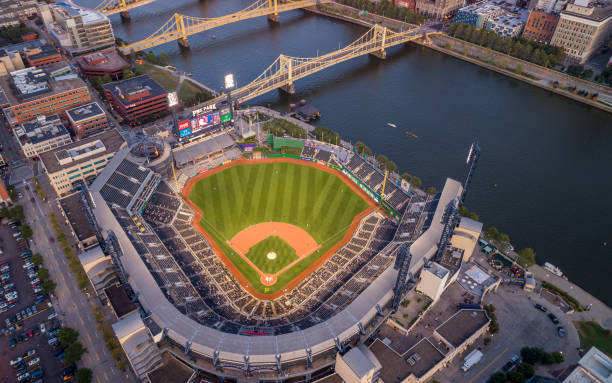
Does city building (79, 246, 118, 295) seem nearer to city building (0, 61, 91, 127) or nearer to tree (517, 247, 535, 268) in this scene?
city building (0, 61, 91, 127)

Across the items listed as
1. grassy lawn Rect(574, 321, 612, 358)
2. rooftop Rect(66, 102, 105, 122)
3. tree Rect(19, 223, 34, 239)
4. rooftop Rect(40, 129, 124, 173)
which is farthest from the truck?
rooftop Rect(66, 102, 105, 122)

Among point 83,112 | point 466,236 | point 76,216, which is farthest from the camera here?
point 83,112

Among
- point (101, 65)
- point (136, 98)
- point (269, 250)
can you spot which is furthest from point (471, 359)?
point (101, 65)

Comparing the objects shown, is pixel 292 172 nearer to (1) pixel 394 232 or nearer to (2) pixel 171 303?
(1) pixel 394 232

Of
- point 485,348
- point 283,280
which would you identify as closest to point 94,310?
point 283,280

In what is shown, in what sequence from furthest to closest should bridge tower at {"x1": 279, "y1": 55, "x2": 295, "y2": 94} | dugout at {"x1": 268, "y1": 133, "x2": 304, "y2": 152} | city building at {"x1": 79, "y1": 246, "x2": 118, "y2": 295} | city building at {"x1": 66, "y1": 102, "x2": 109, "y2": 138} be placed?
bridge tower at {"x1": 279, "y1": 55, "x2": 295, "y2": 94} → city building at {"x1": 66, "y1": 102, "x2": 109, "y2": 138} → dugout at {"x1": 268, "y1": 133, "x2": 304, "y2": 152} → city building at {"x1": 79, "y1": 246, "x2": 118, "y2": 295}

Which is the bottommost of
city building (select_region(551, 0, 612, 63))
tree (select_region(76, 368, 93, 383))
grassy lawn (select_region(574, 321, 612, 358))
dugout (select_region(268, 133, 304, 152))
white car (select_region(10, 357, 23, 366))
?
white car (select_region(10, 357, 23, 366))

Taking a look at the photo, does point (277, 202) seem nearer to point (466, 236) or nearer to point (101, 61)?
point (466, 236)
